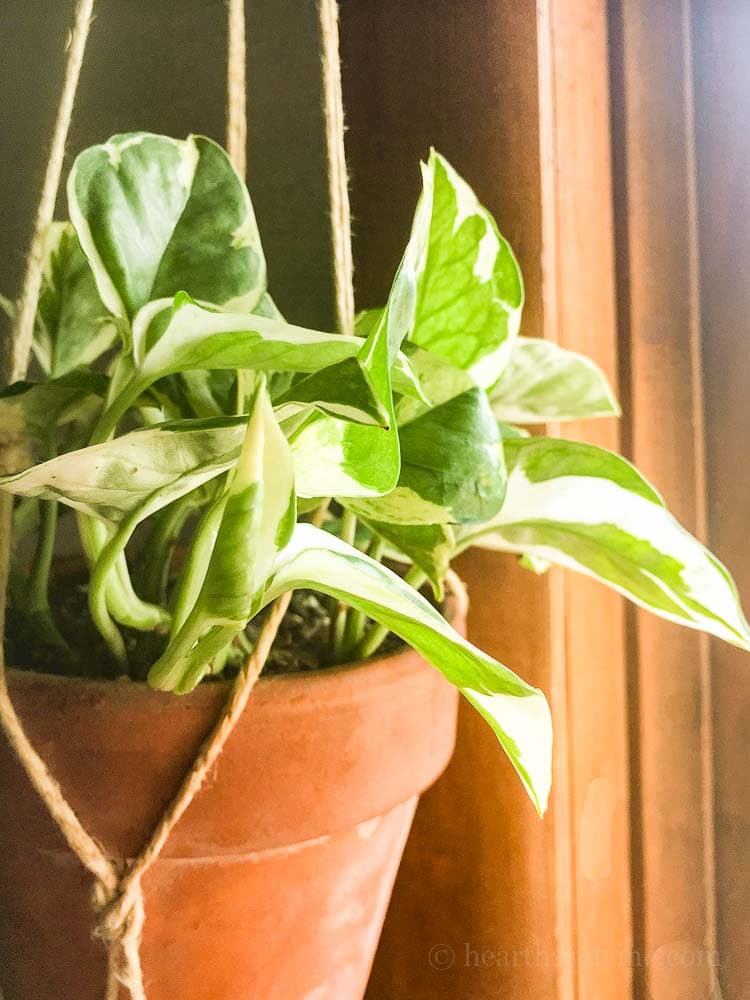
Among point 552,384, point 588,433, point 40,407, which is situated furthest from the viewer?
point 588,433

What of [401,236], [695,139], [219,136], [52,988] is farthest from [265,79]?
[52,988]

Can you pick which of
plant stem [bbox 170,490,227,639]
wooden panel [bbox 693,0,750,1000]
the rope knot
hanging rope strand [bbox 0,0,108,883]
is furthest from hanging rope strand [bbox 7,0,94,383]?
wooden panel [bbox 693,0,750,1000]

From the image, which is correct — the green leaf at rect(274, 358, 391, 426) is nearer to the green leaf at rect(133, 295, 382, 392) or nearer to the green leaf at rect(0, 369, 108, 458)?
the green leaf at rect(133, 295, 382, 392)

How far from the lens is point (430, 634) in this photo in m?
0.29

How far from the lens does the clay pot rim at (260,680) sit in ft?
1.03

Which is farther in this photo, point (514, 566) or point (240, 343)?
point (514, 566)

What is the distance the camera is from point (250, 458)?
233mm

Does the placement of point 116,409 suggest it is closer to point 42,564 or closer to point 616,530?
point 42,564

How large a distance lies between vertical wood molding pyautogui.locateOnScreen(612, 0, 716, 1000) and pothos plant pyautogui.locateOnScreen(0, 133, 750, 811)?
160 mm

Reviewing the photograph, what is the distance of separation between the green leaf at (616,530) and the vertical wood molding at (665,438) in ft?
0.72

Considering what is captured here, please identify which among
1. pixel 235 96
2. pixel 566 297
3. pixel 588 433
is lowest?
pixel 588 433

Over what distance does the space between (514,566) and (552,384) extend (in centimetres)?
15

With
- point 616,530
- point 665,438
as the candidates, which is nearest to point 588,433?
point 665,438

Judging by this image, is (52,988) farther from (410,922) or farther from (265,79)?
(265,79)
